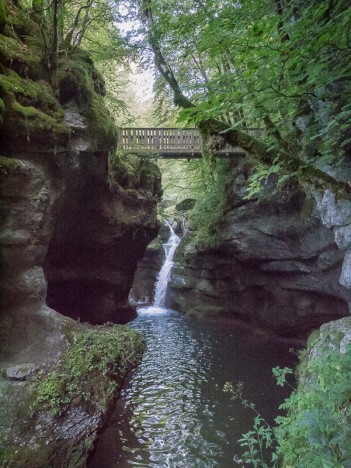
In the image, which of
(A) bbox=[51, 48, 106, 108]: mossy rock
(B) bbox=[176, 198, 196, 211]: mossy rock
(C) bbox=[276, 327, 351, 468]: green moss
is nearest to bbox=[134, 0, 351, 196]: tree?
(A) bbox=[51, 48, 106, 108]: mossy rock

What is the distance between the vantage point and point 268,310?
13.0 metres

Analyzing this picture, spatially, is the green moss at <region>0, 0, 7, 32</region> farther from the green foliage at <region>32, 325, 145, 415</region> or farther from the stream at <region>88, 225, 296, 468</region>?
the stream at <region>88, 225, 296, 468</region>

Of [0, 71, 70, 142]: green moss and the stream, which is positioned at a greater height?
[0, 71, 70, 142]: green moss

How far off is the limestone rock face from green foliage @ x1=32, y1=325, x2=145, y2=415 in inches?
266

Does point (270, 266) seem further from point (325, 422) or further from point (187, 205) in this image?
point (325, 422)

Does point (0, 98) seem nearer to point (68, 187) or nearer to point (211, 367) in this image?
point (68, 187)

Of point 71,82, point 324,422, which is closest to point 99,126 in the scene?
point 71,82

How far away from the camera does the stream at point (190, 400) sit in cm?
590

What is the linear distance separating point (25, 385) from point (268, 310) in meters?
9.85

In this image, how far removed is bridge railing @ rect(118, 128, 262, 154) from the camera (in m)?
12.3

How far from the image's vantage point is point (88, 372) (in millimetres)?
5457

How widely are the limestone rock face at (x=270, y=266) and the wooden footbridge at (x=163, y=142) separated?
1.80m

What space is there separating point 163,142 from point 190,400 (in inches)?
345

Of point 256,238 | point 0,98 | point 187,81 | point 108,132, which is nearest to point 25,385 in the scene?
point 0,98
